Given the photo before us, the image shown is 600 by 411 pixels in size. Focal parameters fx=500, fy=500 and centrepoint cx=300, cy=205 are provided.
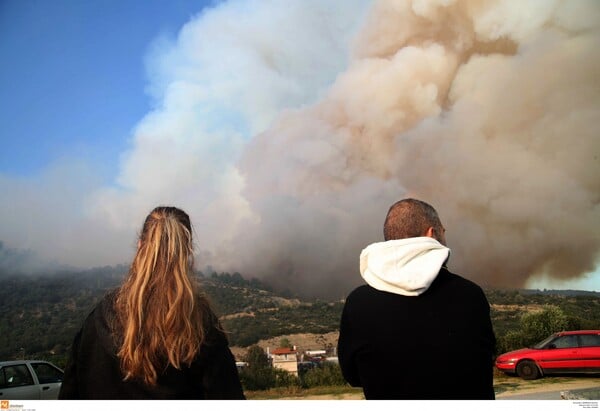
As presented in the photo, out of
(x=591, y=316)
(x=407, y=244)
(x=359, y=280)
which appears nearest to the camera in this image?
(x=407, y=244)

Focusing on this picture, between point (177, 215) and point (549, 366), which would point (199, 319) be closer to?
point (177, 215)

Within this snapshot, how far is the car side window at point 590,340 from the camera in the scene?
4.09 m

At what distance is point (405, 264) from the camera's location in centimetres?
165

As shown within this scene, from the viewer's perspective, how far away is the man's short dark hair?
180 cm

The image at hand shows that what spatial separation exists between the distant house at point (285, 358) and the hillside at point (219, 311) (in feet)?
0.29

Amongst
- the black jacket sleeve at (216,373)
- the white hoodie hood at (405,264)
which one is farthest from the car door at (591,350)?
the black jacket sleeve at (216,373)

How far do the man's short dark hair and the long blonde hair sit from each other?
71 cm

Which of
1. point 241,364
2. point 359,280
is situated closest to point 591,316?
point 359,280

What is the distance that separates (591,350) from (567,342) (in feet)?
0.88

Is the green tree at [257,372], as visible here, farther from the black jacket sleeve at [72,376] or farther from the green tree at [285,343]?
the black jacket sleeve at [72,376]

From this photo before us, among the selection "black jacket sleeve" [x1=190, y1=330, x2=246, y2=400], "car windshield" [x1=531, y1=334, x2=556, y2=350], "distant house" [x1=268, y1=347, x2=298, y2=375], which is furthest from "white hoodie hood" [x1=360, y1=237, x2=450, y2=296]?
"car windshield" [x1=531, y1=334, x2=556, y2=350]
